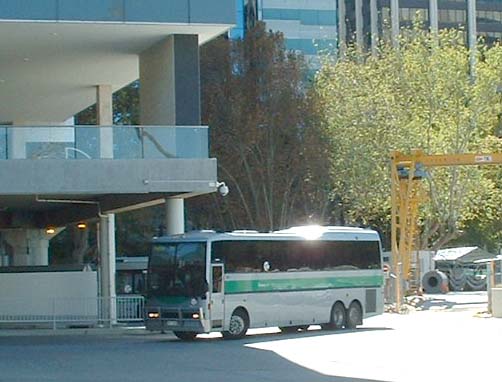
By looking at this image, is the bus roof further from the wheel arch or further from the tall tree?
the tall tree

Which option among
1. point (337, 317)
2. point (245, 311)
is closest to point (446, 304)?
point (337, 317)

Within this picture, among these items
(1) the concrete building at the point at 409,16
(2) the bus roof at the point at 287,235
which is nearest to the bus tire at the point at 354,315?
(2) the bus roof at the point at 287,235

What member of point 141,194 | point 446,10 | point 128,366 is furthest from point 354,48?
point 446,10

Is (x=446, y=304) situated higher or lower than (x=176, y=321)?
lower

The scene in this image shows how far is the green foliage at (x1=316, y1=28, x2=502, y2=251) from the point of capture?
56312 millimetres

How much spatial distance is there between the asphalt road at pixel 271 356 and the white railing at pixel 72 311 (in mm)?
1330

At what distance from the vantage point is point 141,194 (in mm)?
34625

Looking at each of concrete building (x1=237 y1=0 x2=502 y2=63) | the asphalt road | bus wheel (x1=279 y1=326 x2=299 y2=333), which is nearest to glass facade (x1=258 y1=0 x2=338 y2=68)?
concrete building (x1=237 y1=0 x2=502 y2=63)

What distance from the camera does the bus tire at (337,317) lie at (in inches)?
1362

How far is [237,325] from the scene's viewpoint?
1227 inches

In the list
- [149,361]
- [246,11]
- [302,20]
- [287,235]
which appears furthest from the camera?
[302,20]

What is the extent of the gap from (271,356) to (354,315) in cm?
1126

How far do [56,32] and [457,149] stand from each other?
28.9 meters

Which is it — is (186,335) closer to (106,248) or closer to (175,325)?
(175,325)
